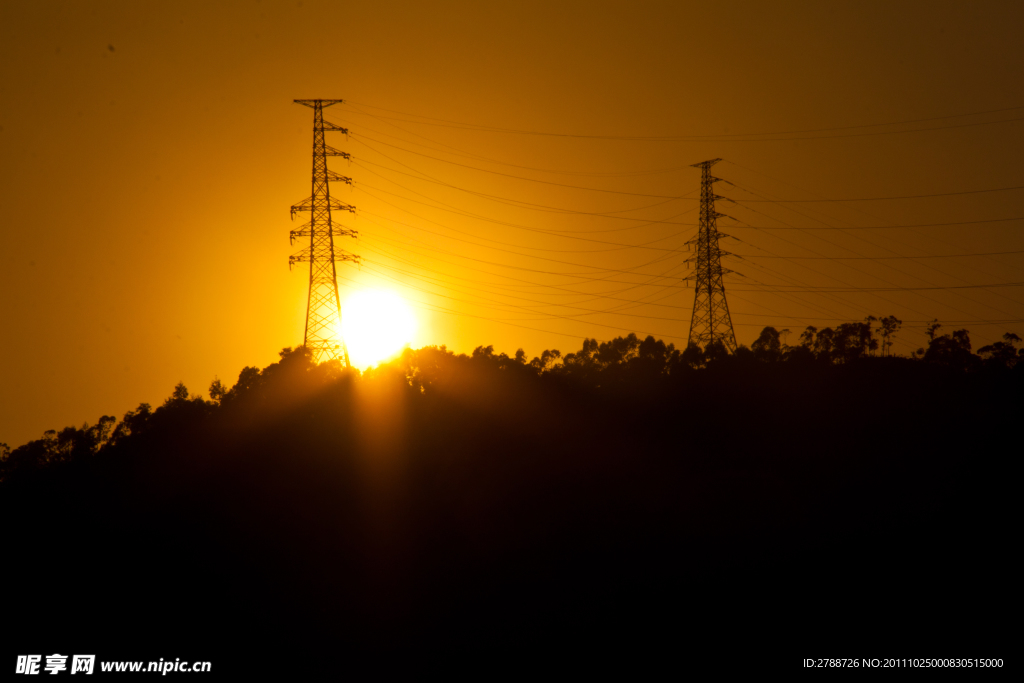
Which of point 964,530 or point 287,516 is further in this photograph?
point 287,516

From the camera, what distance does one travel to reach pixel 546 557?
171ft

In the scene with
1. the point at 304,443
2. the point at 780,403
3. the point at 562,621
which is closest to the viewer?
the point at 562,621

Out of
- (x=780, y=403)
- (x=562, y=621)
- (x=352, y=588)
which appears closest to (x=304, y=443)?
(x=352, y=588)

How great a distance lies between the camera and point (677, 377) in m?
75.8

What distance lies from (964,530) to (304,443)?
39.2 meters

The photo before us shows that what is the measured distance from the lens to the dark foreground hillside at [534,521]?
45875 millimetres

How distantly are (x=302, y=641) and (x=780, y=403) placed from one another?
38.9 m

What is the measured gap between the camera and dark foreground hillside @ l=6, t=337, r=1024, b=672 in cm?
4588

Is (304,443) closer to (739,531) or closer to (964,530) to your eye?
(739,531)

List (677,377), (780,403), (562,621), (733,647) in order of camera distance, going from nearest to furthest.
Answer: (733,647)
(562,621)
(780,403)
(677,377)

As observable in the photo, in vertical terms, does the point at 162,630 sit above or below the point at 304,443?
below

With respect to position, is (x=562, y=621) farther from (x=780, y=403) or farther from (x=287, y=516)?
(x=780, y=403)

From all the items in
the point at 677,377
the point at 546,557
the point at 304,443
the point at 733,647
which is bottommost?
the point at 733,647

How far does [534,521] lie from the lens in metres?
55.7
